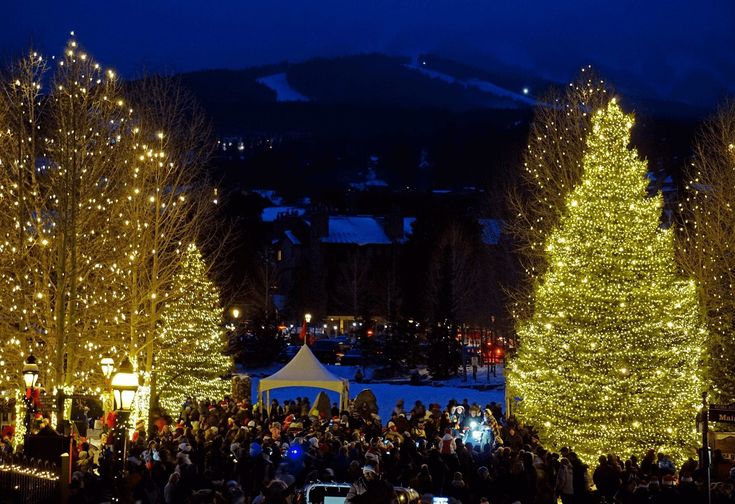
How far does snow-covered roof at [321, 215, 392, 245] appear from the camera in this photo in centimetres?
9388

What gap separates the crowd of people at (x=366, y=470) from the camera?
14500mm

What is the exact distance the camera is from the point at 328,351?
2339 inches

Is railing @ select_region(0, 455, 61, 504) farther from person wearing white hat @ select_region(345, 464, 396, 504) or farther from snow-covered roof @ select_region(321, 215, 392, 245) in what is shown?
snow-covered roof @ select_region(321, 215, 392, 245)

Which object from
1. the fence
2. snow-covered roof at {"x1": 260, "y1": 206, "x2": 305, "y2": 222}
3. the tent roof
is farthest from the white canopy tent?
snow-covered roof at {"x1": 260, "y1": 206, "x2": 305, "y2": 222}

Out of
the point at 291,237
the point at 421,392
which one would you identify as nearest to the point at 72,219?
the point at 421,392

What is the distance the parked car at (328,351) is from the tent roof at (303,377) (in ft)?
87.9

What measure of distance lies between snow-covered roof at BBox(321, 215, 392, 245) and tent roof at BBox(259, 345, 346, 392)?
6146cm

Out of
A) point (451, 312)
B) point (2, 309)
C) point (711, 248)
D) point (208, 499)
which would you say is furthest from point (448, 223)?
point (208, 499)

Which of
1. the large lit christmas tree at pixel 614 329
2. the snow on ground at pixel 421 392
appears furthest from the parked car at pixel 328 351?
the large lit christmas tree at pixel 614 329

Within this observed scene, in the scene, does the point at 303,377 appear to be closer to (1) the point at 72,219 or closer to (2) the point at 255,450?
(1) the point at 72,219

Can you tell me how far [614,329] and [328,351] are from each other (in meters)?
38.1

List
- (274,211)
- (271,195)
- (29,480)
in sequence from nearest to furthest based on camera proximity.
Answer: (29,480)
(274,211)
(271,195)

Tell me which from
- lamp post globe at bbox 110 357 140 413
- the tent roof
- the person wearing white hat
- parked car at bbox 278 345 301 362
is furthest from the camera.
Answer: parked car at bbox 278 345 301 362

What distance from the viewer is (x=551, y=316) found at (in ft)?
75.1
